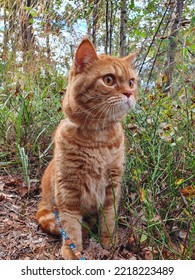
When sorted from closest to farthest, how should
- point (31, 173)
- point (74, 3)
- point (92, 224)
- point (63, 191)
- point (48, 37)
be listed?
point (63, 191) < point (92, 224) < point (31, 173) < point (48, 37) < point (74, 3)

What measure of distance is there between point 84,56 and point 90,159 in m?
0.62

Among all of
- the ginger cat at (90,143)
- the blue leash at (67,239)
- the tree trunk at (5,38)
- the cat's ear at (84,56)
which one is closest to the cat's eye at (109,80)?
the ginger cat at (90,143)

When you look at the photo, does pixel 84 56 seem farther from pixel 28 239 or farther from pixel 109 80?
pixel 28 239

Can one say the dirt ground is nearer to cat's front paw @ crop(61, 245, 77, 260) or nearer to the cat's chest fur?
cat's front paw @ crop(61, 245, 77, 260)

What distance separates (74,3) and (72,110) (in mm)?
2610

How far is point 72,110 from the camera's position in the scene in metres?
1.71

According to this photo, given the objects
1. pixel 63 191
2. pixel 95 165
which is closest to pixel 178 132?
pixel 95 165

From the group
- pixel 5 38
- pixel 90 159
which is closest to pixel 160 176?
pixel 90 159

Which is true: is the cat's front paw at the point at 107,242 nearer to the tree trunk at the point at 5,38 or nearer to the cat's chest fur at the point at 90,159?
the cat's chest fur at the point at 90,159

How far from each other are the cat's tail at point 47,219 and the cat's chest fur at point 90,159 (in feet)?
0.73

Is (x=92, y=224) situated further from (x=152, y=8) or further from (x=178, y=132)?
(x=152, y=8)

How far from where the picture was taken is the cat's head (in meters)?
1.61

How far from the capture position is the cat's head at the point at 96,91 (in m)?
1.61

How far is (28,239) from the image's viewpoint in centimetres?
175
